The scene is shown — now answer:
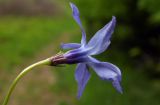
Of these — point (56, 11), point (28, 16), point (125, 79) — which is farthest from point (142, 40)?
point (56, 11)

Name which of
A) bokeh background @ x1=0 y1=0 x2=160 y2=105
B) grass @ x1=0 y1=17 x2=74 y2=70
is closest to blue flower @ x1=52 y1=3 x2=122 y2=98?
bokeh background @ x1=0 y1=0 x2=160 y2=105

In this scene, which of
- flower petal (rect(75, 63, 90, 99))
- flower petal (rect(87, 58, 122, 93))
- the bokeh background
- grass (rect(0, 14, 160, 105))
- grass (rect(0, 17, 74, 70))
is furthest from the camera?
grass (rect(0, 17, 74, 70))

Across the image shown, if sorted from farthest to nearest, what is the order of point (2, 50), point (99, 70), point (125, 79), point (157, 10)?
point (2, 50) < point (125, 79) < point (157, 10) < point (99, 70)

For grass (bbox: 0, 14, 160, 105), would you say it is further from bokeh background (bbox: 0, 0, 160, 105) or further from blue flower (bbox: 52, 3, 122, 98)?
blue flower (bbox: 52, 3, 122, 98)

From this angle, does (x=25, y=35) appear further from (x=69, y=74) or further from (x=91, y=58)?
(x=91, y=58)

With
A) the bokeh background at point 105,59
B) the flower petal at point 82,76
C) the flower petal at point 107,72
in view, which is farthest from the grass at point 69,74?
the flower petal at point 107,72

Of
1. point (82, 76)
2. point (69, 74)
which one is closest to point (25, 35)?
point (69, 74)

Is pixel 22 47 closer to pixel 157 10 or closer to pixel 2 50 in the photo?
pixel 2 50
